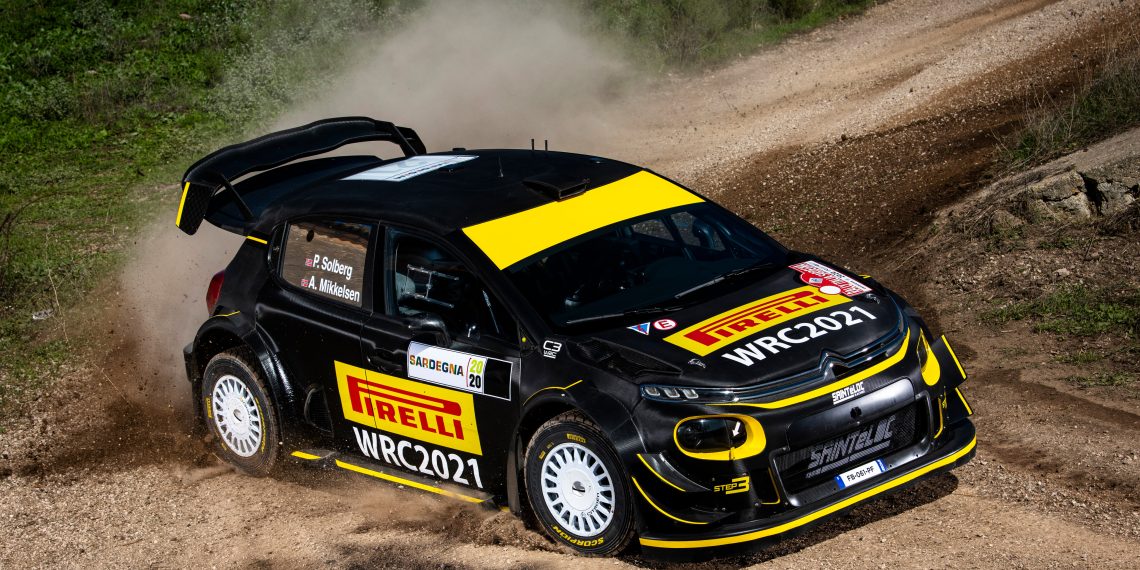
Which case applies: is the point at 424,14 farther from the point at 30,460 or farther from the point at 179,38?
the point at 30,460

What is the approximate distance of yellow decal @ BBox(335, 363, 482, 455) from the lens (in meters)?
6.21

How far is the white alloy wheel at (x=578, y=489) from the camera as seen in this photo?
5590 mm

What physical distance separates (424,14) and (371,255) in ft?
46.3

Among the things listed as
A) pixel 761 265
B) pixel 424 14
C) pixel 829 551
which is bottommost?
pixel 829 551

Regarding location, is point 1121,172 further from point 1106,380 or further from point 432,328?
point 432,328

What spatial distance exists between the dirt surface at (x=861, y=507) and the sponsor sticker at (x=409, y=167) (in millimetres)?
1766

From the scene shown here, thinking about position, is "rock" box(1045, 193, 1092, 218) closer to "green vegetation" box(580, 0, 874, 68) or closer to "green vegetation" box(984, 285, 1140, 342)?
"green vegetation" box(984, 285, 1140, 342)

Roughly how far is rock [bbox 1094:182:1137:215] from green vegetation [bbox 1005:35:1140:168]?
1.23 metres

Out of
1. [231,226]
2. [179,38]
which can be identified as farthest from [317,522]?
[179,38]

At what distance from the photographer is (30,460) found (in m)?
8.20

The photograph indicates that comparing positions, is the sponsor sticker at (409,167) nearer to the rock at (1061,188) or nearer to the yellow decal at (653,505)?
the yellow decal at (653,505)

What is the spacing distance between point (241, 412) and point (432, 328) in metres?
1.84

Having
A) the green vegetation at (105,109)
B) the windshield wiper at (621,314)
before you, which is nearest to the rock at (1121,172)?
the windshield wiper at (621,314)

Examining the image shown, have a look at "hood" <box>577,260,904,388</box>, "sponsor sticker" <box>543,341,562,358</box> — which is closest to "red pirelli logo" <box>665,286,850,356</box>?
"hood" <box>577,260,904,388</box>
